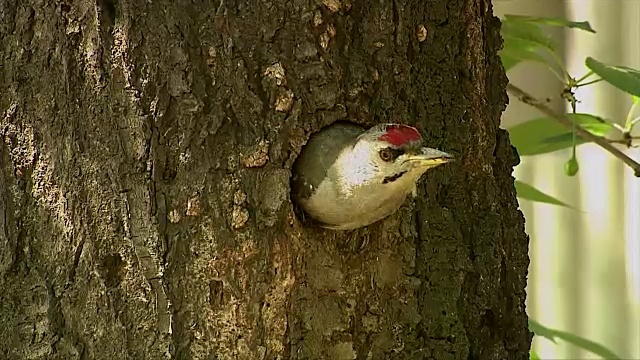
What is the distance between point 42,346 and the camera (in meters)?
0.81

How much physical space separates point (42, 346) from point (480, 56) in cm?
55

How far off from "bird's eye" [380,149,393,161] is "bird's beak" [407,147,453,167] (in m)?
0.02

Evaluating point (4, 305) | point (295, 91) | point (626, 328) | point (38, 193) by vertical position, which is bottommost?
point (626, 328)

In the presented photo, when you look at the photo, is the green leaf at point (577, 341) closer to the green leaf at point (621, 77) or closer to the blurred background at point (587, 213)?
the green leaf at point (621, 77)

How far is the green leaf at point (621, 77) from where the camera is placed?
97 cm

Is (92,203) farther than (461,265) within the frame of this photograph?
No

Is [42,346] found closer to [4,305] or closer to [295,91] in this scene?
[4,305]

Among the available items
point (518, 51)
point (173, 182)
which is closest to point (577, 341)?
point (518, 51)

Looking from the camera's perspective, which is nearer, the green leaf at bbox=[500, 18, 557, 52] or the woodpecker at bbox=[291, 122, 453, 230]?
the woodpecker at bbox=[291, 122, 453, 230]

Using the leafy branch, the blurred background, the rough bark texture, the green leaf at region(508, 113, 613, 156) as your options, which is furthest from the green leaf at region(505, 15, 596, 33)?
the blurred background

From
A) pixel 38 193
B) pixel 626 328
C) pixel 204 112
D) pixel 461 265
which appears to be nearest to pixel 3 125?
pixel 38 193

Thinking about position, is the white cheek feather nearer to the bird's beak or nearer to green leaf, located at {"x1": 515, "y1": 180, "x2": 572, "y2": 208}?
the bird's beak

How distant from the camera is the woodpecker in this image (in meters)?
0.79

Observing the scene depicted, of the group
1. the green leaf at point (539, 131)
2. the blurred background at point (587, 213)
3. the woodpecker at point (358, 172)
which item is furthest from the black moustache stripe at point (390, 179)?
the blurred background at point (587, 213)
